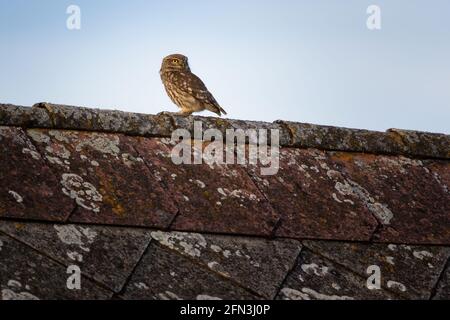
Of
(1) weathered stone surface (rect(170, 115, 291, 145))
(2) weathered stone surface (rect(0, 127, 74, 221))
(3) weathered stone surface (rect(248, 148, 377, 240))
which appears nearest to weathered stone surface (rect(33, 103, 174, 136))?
(1) weathered stone surface (rect(170, 115, 291, 145))

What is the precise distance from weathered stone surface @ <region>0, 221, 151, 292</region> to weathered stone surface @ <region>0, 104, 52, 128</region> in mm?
769

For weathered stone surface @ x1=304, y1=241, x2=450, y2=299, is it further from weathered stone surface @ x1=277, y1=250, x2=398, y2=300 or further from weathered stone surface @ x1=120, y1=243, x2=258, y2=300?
weathered stone surface @ x1=120, y1=243, x2=258, y2=300

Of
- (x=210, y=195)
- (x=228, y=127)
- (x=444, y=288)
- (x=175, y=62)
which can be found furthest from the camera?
(x=175, y=62)

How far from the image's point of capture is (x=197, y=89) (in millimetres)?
10070

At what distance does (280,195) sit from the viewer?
446 centimetres

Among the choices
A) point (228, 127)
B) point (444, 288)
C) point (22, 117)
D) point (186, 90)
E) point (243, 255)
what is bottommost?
point (186, 90)

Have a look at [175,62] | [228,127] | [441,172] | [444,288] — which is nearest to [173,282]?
[444,288]

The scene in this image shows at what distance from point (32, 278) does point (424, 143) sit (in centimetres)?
252

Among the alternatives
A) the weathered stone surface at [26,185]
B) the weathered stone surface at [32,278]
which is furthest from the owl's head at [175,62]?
the weathered stone surface at [32,278]

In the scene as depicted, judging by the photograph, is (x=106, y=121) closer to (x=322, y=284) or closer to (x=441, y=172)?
(x=322, y=284)

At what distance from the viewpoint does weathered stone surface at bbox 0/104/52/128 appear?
439cm

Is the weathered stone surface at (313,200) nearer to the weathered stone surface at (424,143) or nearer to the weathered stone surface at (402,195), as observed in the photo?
the weathered stone surface at (402,195)

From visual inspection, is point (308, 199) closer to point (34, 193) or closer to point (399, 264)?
point (399, 264)

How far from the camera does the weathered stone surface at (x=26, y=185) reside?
3812mm
